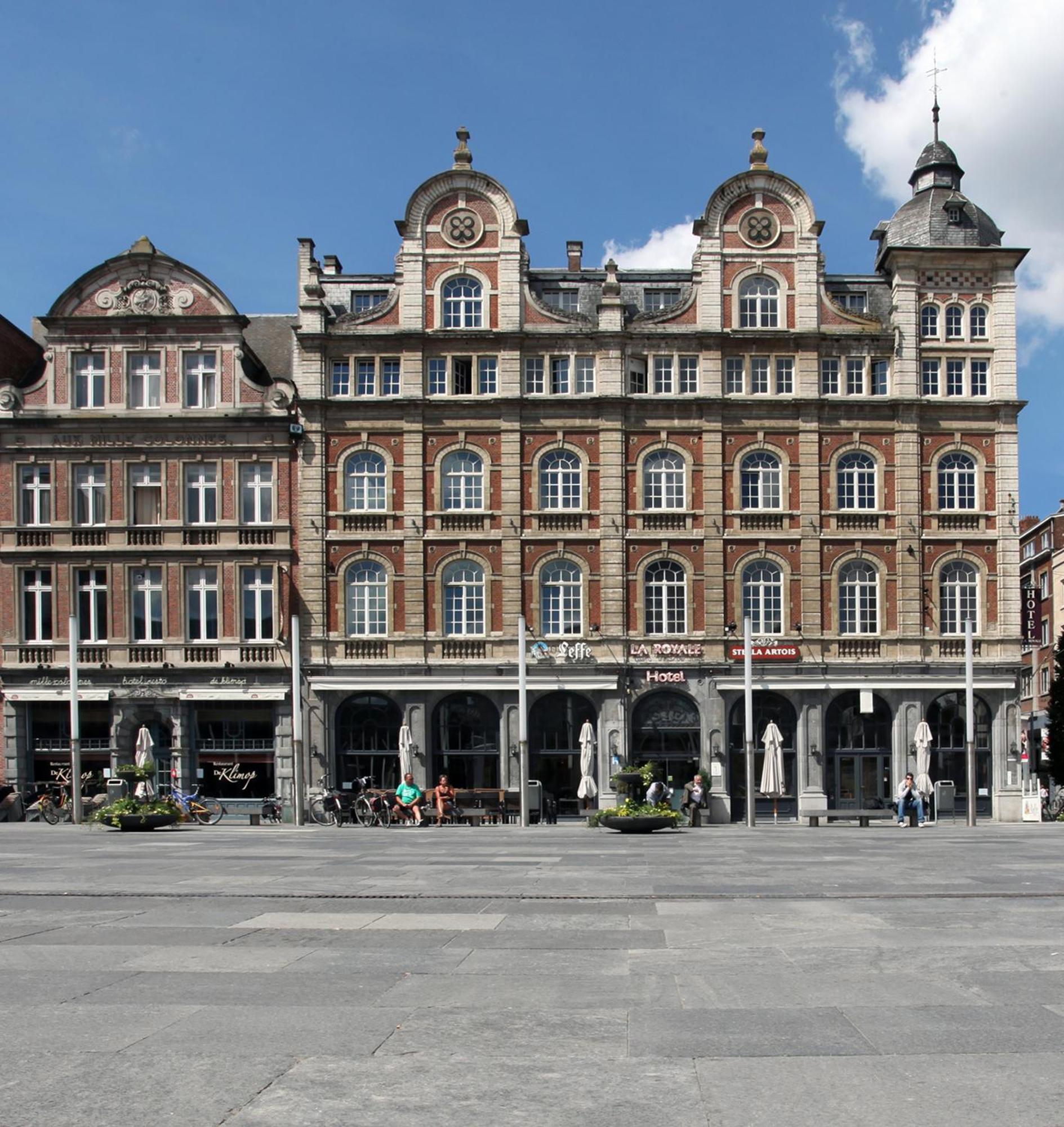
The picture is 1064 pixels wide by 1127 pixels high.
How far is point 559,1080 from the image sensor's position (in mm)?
8477

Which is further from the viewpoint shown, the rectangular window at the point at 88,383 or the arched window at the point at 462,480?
the rectangular window at the point at 88,383

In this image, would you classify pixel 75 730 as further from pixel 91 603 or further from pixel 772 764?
pixel 772 764

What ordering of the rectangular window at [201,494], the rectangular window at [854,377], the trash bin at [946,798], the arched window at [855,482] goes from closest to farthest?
the trash bin at [946,798], the rectangular window at [201,494], the arched window at [855,482], the rectangular window at [854,377]

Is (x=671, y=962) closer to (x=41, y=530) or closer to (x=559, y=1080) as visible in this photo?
(x=559, y=1080)

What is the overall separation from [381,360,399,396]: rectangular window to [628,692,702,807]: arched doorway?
14.0 m

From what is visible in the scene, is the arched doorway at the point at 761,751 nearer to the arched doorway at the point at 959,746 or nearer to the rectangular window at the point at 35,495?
the arched doorway at the point at 959,746

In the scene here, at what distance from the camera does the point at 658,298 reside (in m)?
50.1

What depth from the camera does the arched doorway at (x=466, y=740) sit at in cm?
4684

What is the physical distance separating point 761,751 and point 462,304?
1900cm

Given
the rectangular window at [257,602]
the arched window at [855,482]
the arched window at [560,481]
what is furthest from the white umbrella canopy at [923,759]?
the rectangular window at [257,602]

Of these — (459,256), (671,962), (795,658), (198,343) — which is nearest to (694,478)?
Result: (795,658)

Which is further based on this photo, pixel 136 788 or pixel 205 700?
pixel 205 700

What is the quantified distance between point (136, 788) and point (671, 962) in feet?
102

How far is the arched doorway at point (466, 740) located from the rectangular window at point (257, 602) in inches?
263
